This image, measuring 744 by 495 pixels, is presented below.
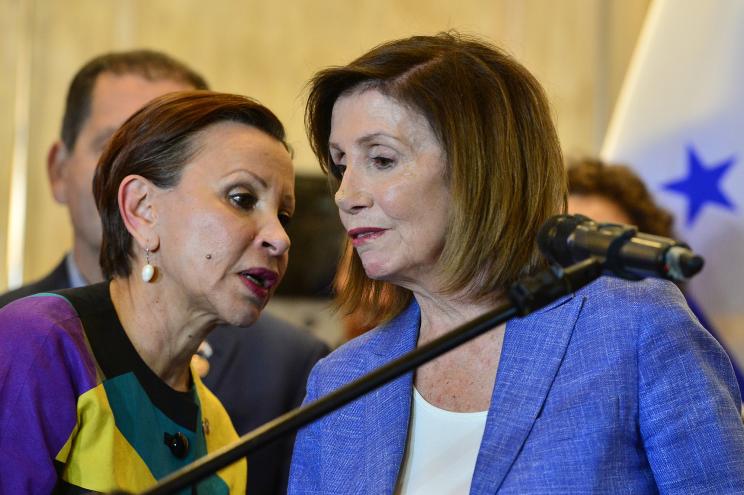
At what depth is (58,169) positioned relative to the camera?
3238 millimetres

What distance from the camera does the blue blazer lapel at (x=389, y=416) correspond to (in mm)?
1927

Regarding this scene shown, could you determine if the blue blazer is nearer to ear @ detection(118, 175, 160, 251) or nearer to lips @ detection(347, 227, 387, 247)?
lips @ detection(347, 227, 387, 247)

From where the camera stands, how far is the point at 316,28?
A: 525 centimetres

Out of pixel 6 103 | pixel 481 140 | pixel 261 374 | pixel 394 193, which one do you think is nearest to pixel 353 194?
pixel 394 193

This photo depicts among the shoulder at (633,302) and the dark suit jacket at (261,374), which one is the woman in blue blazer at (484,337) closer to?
the shoulder at (633,302)

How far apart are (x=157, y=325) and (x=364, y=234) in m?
0.51

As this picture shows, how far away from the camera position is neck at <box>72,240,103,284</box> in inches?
119

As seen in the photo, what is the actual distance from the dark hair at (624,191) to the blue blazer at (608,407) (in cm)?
151

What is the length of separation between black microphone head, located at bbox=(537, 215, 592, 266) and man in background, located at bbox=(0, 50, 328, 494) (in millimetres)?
1409

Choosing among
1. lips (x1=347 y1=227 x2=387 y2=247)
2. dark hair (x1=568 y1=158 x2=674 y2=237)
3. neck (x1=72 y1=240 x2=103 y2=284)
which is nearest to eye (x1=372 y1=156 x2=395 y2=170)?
lips (x1=347 y1=227 x2=387 y2=247)

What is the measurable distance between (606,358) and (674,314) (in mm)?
137

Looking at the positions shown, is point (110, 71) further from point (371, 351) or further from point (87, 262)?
point (371, 351)

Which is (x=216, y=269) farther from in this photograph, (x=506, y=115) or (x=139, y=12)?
(x=139, y=12)

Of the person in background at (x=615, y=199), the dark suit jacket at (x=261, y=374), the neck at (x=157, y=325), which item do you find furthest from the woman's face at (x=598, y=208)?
the neck at (x=157, y=325)
